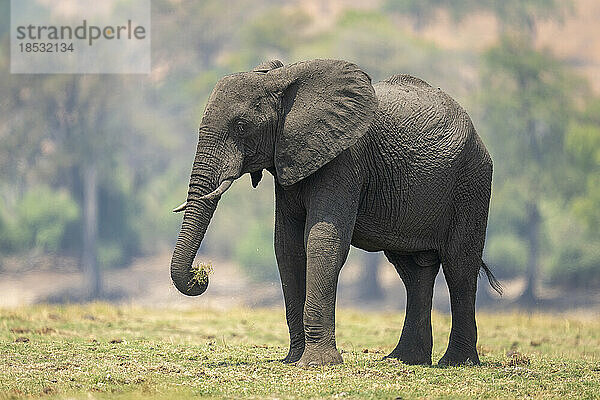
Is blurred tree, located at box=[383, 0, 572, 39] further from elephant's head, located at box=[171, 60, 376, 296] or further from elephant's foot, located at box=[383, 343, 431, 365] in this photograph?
elephant's head, located at box=[171, 60, 376, 296]

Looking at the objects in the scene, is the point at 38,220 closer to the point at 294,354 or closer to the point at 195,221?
the point at 294,354

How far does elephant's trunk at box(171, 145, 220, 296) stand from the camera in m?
11.4

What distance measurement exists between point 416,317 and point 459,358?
26.8 inches

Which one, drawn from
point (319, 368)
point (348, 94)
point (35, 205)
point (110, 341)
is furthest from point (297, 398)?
point (35, 205)

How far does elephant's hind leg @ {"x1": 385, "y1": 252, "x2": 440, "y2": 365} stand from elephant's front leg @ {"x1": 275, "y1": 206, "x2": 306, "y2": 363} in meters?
1.35

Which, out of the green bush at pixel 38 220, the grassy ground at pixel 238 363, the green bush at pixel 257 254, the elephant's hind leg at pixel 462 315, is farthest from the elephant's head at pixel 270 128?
the green bush at pixel 38 220

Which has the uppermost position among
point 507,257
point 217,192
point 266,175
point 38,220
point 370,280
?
point 266,175

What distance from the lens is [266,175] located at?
47.8m

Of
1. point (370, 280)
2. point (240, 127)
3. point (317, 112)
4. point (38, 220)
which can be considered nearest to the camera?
point (240, 127)

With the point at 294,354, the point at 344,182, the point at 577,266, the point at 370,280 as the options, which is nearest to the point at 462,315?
the point at 294,354

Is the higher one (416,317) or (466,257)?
(466,257)

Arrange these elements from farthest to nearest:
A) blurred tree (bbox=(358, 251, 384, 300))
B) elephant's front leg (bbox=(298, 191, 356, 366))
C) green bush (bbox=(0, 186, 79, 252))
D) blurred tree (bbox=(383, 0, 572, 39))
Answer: blurred tree (bbox=(383, 0, 572, 39)) < green bush (bbox=(0, 186, 79, 252)) < blurred tree (bbox=(358, 251, 384, 300)) < elephant's front leg (bbox=(298, 191, 356, 366))

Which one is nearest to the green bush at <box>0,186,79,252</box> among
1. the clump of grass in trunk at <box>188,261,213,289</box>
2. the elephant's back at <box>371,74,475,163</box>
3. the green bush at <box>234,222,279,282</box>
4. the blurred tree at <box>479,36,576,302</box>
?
the green bush at <box>234,222,279,282</box>

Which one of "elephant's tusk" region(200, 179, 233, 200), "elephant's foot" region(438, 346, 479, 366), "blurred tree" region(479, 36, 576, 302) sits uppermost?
"blurred tree" region(479, 36, 576, 302)
